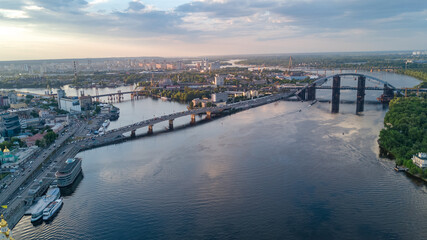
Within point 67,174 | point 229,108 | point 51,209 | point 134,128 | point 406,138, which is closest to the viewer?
point 51,209

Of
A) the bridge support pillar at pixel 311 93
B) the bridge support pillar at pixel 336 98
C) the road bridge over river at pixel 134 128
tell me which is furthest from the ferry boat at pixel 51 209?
the bridge support pillar at pixel 311 93

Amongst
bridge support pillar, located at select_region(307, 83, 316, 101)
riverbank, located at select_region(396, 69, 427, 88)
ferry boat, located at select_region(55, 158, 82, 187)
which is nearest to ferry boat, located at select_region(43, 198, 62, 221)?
ferry boat, located at select_region(55, 158, 82, 187)

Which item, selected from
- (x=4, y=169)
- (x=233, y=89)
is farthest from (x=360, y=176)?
(x=233, y=89)

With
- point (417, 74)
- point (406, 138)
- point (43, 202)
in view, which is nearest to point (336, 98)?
point (406, 138)

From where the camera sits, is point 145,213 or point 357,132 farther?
point 357,132

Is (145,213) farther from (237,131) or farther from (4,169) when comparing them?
(237,131)

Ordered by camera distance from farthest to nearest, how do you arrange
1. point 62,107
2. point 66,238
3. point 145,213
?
point 62,107
point 145,213
point 66,238

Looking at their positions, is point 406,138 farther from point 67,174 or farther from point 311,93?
point 311,93
